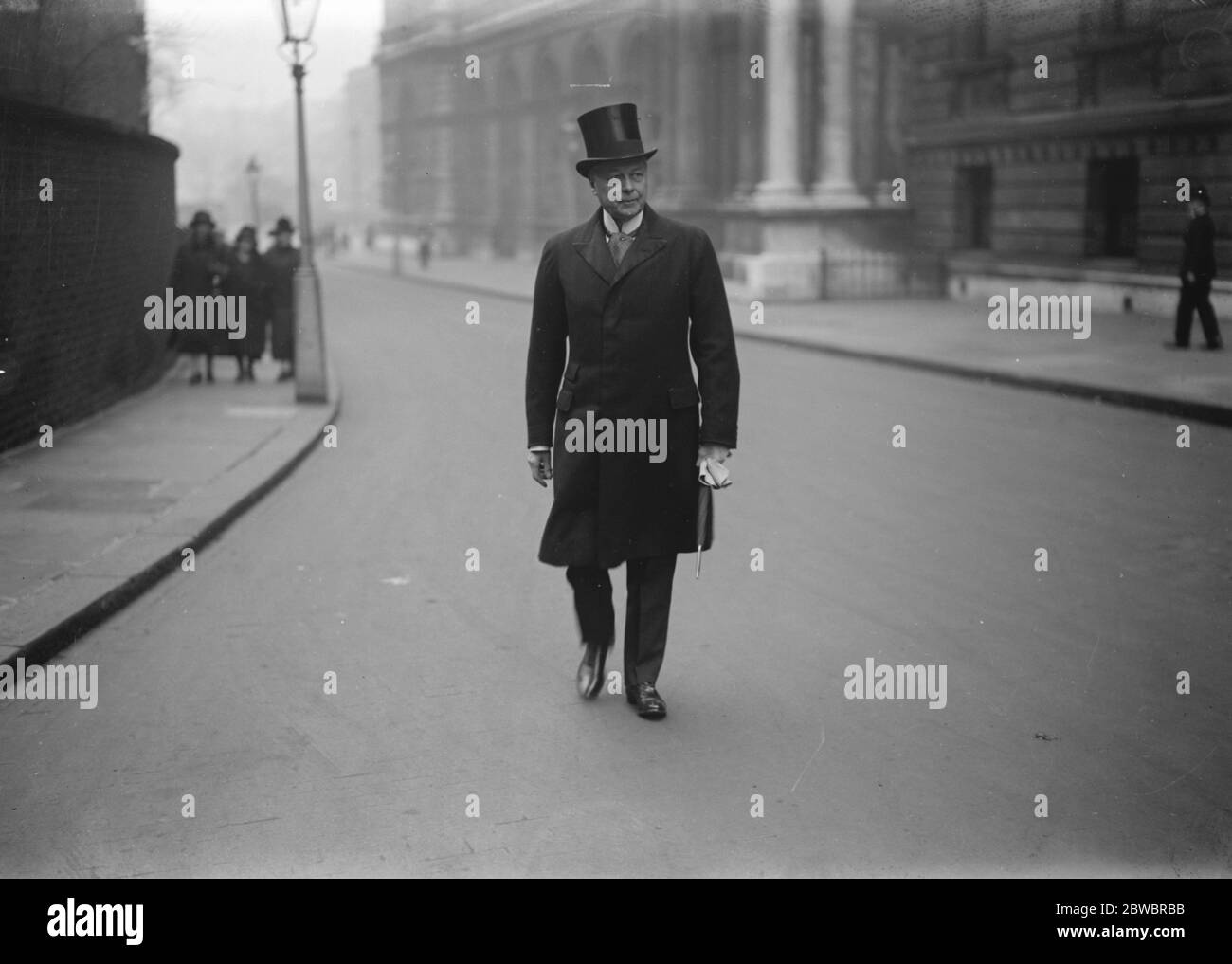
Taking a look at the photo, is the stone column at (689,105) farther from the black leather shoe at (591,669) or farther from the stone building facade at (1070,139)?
the black leather shoe at (591,669)

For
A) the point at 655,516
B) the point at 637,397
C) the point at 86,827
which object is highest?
the point at 637,397

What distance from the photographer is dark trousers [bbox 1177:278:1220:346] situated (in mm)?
19547

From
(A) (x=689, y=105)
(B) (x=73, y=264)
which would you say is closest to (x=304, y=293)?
(B) (x=73, y=264)

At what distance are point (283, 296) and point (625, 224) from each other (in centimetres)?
1414

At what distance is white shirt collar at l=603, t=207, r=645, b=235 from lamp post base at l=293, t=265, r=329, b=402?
10.2 meters

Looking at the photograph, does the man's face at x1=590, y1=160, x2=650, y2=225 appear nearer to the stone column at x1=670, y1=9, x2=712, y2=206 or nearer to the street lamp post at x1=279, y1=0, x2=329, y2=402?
the street lamp post at x1=279, y1=0, x2=329, y2=402

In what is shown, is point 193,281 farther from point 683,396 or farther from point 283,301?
point 683,396

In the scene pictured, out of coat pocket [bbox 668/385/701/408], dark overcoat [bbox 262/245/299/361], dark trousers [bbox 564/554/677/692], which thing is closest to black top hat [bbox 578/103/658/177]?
coat pocket [bbox 668/385/701/408]

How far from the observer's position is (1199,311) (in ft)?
63.9
